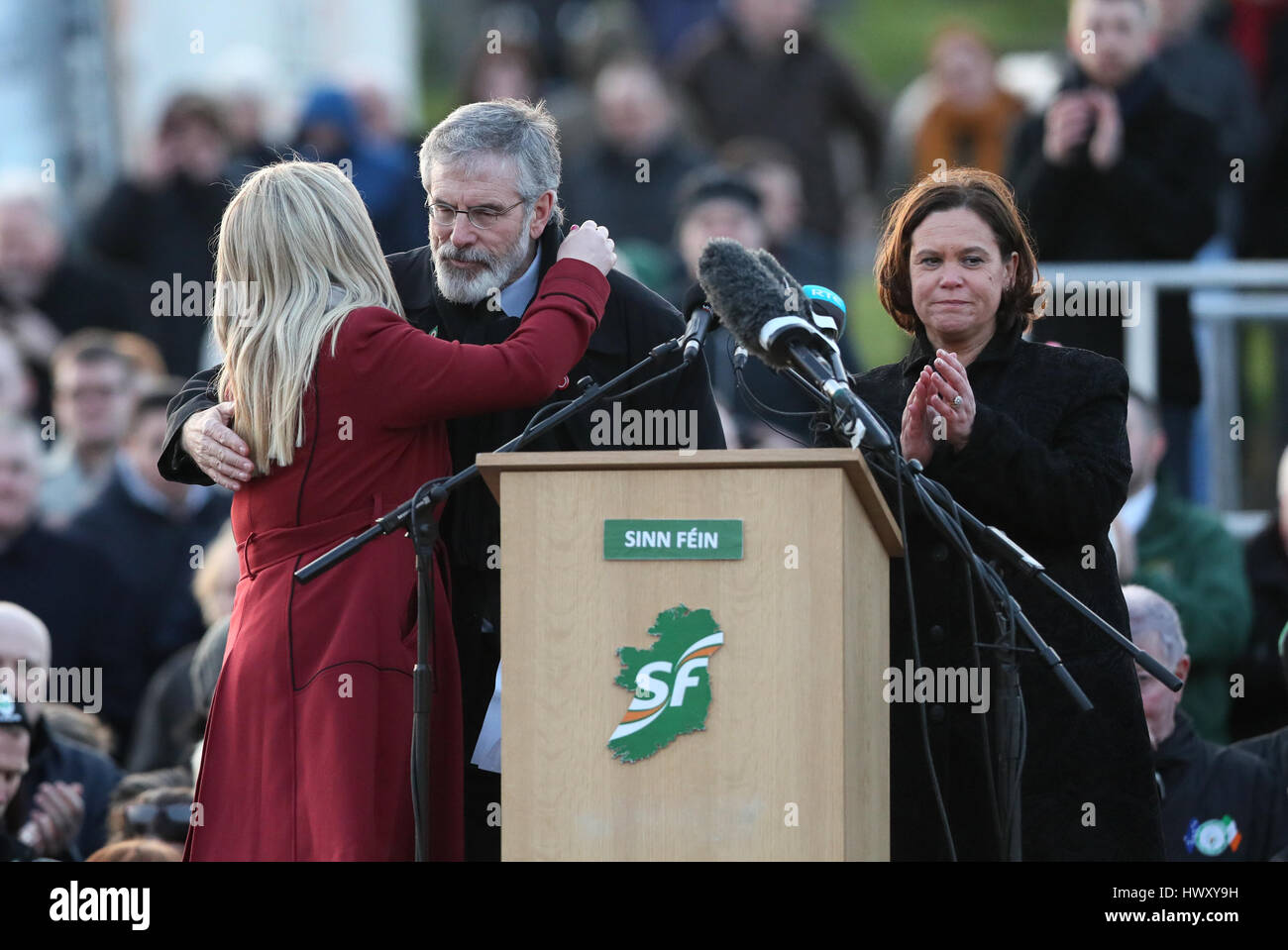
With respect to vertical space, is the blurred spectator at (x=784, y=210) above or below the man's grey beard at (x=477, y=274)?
above

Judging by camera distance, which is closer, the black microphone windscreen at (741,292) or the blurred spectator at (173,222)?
the black microphone windscreen at (741,292)

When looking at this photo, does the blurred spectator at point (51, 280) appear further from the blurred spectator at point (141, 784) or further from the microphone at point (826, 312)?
the microphone at point (826, 312)

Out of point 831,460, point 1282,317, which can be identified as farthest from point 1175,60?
point 831,460

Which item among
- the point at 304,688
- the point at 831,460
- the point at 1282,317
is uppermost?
the point at 1282,317

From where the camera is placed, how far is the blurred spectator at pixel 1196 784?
5.77 m

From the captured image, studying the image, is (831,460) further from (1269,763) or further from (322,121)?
(322,121)

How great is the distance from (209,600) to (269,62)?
24.5 ft

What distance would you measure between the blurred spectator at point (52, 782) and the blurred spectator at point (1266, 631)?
12.4ft

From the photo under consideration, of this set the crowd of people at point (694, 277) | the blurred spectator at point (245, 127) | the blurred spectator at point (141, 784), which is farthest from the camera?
the blurred spectator at point (245, 127)

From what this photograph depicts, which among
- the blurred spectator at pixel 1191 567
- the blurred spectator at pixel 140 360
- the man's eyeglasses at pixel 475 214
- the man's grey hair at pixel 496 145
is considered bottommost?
the blurred spectator at pixel 1191 567

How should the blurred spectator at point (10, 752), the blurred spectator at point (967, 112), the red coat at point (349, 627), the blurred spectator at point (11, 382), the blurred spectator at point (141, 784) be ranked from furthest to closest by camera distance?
the blurred spectator at point (967, 112) → the blurred spectator at point (11, 382) → the blurred spectator at point (141, 784) → the blurred spectator at point (10, 752) → the red coat at point (349, 627)

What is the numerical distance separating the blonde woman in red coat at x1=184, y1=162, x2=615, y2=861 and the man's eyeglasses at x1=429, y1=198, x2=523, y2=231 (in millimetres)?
295

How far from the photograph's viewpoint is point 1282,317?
8664mm
